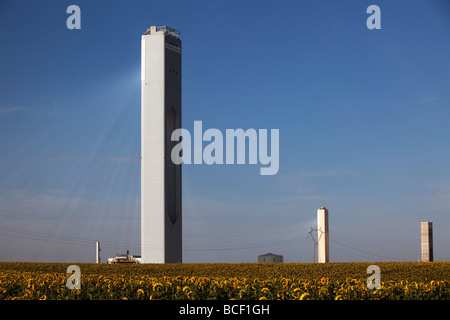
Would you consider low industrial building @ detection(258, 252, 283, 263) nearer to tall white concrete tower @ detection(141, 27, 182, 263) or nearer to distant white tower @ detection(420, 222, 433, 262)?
tall white concrete tower @ detection(141, 27, 182, 263)

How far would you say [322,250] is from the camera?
7600 cm

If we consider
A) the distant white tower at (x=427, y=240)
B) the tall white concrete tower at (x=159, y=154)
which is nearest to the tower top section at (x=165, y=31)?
the tall white concrete tower at (x=159, y=154)

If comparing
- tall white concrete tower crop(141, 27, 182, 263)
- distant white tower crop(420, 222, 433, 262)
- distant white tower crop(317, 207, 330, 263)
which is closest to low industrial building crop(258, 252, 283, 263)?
distant white tower crop(317, 207, 330, 263)

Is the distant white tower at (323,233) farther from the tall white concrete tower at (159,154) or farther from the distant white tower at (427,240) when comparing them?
the tall white concrete tower at (159,154)

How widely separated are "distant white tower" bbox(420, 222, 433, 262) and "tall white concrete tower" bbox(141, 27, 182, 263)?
4438 centimetres

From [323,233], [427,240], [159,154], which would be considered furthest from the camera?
[159,154]

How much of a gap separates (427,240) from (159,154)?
47017 mm

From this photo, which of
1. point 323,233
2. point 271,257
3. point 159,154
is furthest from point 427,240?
point 159,154

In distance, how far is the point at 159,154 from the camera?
307 feet

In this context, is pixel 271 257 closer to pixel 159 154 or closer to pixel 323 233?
pixel 323 233

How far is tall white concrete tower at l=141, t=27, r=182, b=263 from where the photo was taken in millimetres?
93812

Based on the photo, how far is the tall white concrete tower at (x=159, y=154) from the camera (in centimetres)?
9381
